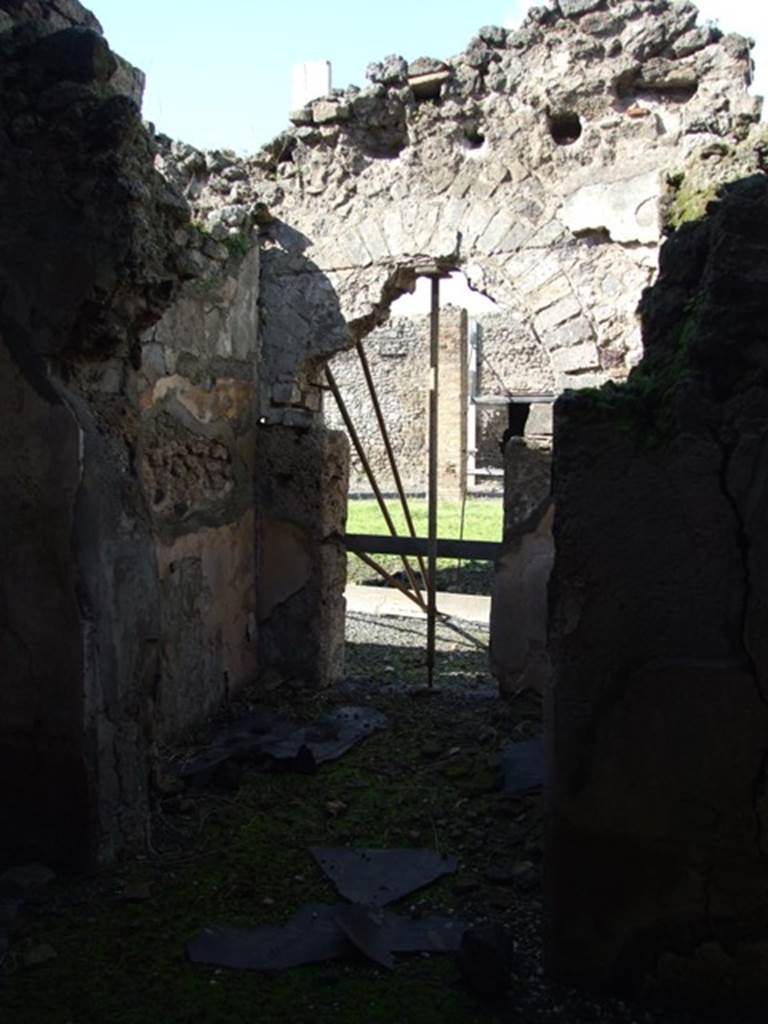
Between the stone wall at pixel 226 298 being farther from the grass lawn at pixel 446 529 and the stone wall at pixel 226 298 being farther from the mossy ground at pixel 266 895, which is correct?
the grass lawn at pixel 446 529

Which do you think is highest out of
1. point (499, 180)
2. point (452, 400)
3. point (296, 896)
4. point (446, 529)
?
point (452, 400)

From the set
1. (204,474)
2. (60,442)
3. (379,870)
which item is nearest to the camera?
(60,442)

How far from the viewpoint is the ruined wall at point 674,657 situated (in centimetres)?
203

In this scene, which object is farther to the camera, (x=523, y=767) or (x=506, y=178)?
(x=506, y=178)

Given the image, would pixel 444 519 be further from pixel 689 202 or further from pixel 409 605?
pixel 689 202

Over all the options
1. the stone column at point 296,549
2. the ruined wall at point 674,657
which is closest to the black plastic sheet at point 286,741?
the stone column at point 296,549

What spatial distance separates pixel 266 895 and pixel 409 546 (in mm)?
2714

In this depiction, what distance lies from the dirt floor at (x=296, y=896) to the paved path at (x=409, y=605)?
3294mm

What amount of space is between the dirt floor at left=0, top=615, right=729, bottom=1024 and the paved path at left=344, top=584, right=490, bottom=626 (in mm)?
3294

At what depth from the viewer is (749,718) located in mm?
2025

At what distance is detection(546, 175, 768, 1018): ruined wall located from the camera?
6.66ft

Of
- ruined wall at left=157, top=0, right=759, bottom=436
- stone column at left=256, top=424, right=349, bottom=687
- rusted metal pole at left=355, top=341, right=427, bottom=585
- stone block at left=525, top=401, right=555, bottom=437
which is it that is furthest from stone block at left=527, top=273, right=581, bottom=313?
stone column at left=256, top=424, right=349, bottom=687

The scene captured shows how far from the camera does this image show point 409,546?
5238mm

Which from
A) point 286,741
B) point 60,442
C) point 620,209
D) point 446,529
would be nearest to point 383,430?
point 620,209
